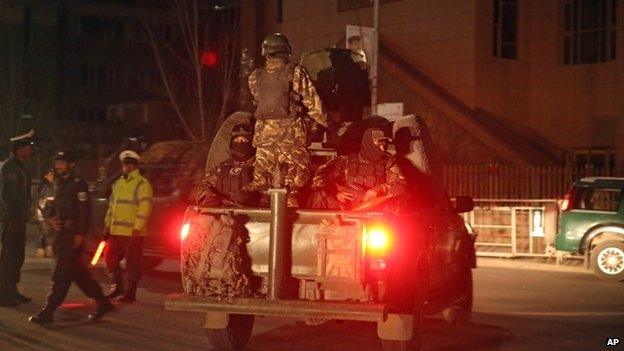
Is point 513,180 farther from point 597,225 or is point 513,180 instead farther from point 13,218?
Answer: point 13,218

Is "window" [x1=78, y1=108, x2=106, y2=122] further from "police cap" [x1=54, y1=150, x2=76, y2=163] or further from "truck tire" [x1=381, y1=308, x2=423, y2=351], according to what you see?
"truck tire" [x1=381, y1=308, x2=423, y2=351]

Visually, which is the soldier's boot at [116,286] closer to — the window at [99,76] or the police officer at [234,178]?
the police officer at [234,178]

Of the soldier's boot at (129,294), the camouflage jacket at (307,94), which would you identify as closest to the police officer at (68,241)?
the soldier's boot at (129,294)

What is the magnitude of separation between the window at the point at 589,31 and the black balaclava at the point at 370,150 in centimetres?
2293

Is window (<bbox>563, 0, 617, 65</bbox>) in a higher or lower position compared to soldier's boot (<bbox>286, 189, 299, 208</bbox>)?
higher

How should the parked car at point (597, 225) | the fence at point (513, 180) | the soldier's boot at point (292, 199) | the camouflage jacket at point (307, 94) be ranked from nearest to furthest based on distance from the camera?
1. the soldier's boot at point (292, 199)
2. the camouflage jacket at point (307, 94)
3. the parked car at point (597, 225)
4. the fence at point (513, 180)

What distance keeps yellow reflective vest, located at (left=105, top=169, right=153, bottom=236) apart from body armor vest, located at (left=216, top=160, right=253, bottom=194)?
3.73 meters

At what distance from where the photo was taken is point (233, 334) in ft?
29.8

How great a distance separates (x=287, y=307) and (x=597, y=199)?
10.8 metres

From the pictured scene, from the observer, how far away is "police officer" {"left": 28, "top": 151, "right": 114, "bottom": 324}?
10.5 m

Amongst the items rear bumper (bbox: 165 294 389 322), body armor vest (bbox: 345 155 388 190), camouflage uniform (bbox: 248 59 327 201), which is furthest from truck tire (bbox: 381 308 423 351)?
camouflage uniform (bbox: 248 59 327 201)

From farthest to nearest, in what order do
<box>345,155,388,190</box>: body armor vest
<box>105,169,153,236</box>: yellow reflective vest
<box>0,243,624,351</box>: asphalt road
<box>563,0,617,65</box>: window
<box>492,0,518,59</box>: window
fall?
<box>492,0,518,59</box>: window → <box>563,0,617,65</box>: window → <box>105,169,153,236</box>: yellow reflective vest → <box>0,243,624,351</box>: asphalt road → <box>345,155,388,190</box>: body armor vest

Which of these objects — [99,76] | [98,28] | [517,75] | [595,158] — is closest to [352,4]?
[517,75]

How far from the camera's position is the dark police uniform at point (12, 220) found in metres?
11.6
